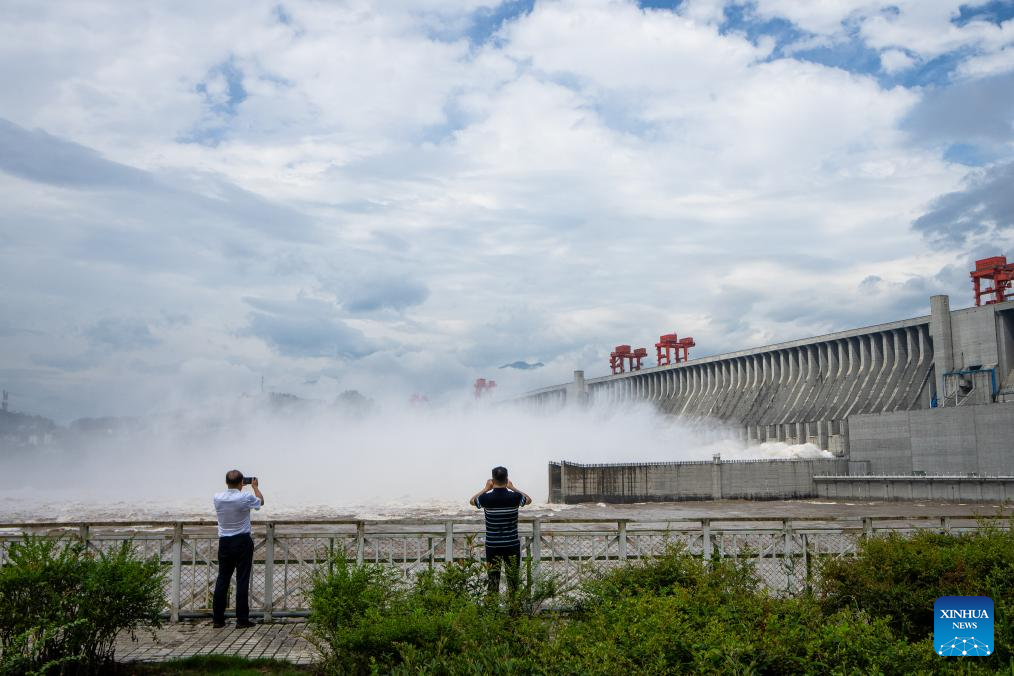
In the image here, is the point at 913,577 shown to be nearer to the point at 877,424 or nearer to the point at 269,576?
the point at 269,576

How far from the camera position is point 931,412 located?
49.6 metres

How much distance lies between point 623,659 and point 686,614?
119 centimetres

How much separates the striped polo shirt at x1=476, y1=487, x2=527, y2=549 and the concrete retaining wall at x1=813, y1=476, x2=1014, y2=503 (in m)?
43.0

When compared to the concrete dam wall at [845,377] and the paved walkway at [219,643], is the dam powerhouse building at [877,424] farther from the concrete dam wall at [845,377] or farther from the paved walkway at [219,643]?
the paved walkway at [219,643]

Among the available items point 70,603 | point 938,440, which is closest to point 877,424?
point 938,440

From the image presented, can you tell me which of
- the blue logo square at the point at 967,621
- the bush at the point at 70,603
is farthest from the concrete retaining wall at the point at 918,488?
the bush at the point at 70,603

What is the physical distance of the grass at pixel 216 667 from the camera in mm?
7941

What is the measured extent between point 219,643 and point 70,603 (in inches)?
99.8

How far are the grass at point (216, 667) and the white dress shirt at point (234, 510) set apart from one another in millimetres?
1879

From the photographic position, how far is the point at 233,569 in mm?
10172

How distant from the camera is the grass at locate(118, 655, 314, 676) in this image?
794 cm

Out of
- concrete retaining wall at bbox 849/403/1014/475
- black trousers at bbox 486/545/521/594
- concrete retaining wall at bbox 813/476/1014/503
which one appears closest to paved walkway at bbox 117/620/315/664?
black trousers at bbox 486/545/521/594

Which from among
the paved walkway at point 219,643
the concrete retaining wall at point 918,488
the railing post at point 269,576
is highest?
the railing post at point 269,576

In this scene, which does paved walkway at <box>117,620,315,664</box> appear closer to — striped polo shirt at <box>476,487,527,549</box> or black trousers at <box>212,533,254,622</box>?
black trousers at <box>212,533,254,622</box>
